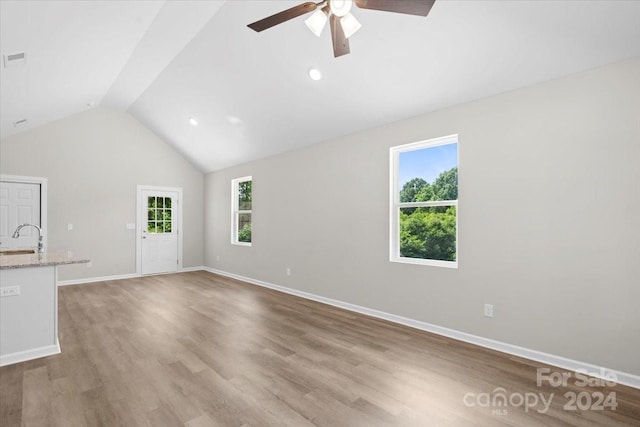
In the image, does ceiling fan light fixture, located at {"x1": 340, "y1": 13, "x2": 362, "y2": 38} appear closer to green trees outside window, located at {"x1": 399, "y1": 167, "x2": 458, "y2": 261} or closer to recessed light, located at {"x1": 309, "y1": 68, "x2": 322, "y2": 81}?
recessed light, located at {"x1": 309, "y1": 68, "x2": 322, "y2": 81}

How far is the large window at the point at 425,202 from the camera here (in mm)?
3531

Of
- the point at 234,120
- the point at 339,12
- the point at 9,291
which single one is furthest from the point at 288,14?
the point at 234,120

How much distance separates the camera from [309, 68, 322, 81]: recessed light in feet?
11.9

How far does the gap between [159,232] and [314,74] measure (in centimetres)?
541

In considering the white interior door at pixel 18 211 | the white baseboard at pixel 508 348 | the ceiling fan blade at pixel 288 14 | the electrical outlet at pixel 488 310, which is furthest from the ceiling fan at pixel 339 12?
the white interior door at pixel 18 211

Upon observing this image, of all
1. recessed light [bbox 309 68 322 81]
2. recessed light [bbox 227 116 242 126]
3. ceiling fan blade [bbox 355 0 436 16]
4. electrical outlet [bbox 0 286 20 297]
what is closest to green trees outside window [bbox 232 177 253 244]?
recessed light [bbox 227 116 242 126]

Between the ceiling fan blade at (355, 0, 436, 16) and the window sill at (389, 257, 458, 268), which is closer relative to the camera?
the ceiling fan blade at (355, 0, 436, 16)

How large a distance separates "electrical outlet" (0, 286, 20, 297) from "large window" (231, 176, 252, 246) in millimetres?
3980

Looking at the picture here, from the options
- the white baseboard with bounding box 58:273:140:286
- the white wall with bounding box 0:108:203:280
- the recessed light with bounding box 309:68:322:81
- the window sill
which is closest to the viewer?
the window sill

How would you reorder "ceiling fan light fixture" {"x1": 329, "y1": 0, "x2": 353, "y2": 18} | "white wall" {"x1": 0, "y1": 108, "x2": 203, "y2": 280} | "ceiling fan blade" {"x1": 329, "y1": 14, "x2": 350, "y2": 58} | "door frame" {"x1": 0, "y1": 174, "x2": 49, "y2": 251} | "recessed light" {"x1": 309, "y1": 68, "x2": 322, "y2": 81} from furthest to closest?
"white wall" {"x1": 0, "y1": 108, "x2": 203, "y2": 280}, "door frame" {"x1": 0, "y1": 174, "x2": 49, "y2": 251}, "recessed light" {"x1": 309, "y1": 68, "x2": 322, "y2": 81}, "ceiling fan blade" {"x1": 329, "y1": 14, "x2": 350, "y2": 58}, "ceiling fan light fixture" {"x1": 329, "y1": 0, "x2": 353, "y2": 18}

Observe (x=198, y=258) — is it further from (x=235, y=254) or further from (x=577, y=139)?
(x=577, y=139)

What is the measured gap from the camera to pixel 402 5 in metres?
1.82

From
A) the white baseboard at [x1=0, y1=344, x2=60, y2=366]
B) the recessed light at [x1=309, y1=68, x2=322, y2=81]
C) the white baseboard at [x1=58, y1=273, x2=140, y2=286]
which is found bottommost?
the white baseboard at [x1=58, y1=273, x2=140, y2=286]

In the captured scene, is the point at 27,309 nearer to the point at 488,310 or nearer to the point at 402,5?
the point at 402,5
